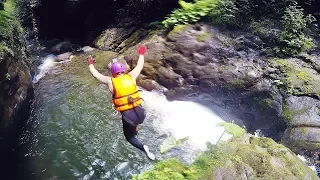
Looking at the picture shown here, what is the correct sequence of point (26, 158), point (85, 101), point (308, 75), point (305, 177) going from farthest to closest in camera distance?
point (85, 101) < point (308, 75) < point (26, 158) < point (305, 177)

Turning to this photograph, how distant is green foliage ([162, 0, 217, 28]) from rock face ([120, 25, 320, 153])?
0.43 m

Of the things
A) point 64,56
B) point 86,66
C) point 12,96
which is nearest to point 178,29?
point 86,66

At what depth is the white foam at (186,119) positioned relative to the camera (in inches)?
318

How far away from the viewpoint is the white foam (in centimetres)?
809

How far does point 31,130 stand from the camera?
8.23 meters

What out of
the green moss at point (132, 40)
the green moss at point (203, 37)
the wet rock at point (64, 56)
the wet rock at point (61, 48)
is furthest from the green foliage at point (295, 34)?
the wet rock at point (61, 48)

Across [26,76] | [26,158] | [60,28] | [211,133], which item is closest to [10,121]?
[26,158]

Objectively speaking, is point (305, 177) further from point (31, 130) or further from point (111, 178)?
point (31, 130)

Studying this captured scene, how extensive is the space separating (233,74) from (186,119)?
183 cm

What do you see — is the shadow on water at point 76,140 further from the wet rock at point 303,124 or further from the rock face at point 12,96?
the wet rock at point 303,124

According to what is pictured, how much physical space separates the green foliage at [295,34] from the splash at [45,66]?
774cm

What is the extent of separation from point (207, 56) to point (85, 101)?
3751mm

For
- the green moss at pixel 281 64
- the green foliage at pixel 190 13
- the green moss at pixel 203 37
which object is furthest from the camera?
the green foliage at pixel 190 13

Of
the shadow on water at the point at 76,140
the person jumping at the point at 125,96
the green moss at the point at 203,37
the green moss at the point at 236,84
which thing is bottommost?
the shadow on water at the point at 76,140
